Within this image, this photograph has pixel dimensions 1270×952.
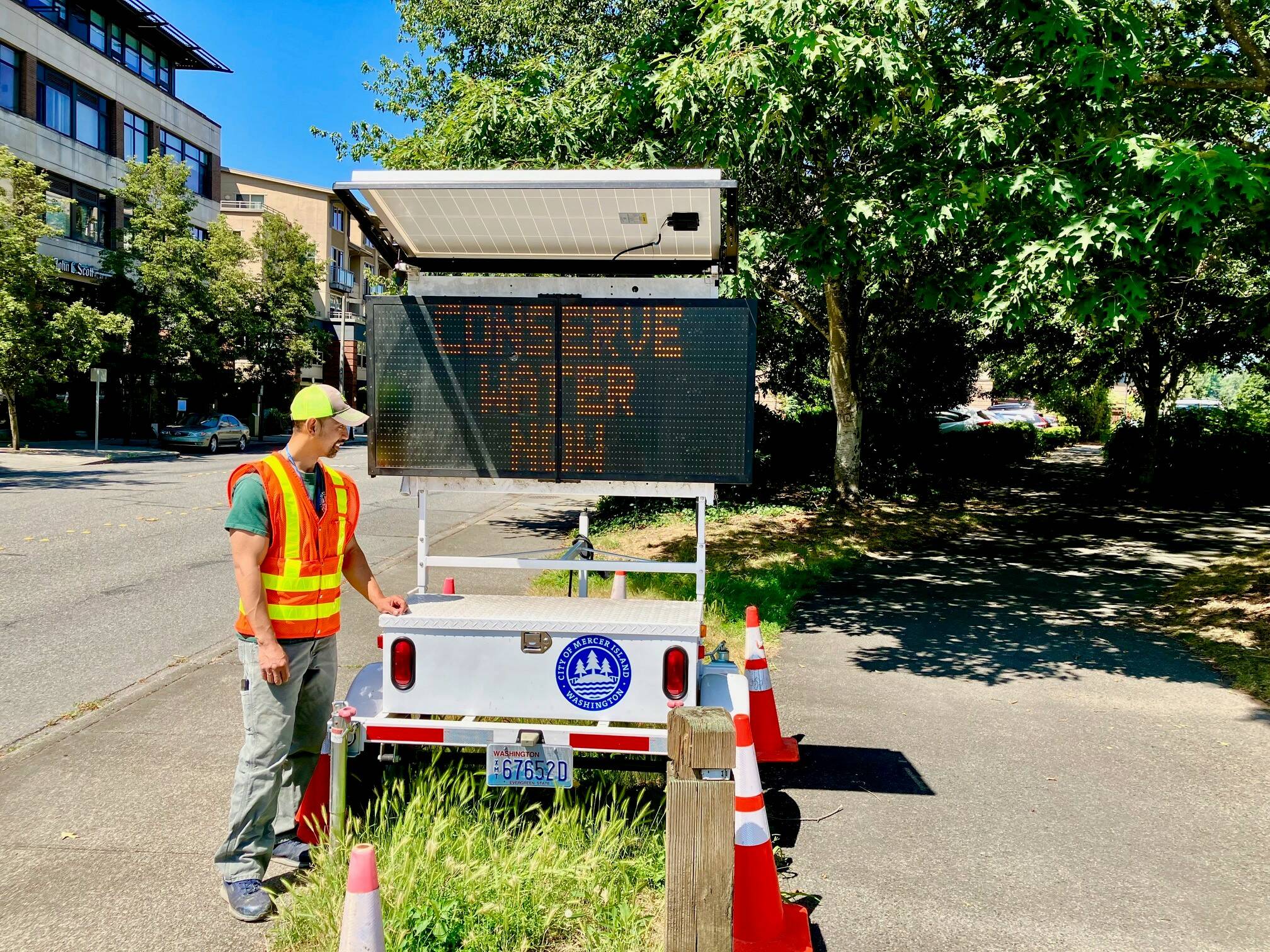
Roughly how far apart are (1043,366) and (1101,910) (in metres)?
22.8

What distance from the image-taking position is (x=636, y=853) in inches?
158

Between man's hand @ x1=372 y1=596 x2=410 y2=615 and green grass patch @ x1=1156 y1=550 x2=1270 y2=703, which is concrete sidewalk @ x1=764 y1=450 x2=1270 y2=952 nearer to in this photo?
green grass patch @ x1=1156 y1=550 x2=1270 y2=703

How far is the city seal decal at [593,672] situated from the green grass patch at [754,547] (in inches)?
118

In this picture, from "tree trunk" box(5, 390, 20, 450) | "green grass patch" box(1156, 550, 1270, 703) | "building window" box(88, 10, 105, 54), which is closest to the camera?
"green grass patch" box(1156, 550, 1270, 703)

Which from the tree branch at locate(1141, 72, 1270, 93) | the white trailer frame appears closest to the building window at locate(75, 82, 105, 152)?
the tree branch at locate(1141, 72, 1270, 93)

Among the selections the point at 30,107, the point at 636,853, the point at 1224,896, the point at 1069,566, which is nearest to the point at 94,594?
the point at 636,853

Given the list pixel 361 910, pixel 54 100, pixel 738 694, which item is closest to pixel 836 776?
pixel 738 694

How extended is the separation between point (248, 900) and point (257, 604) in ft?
3.60

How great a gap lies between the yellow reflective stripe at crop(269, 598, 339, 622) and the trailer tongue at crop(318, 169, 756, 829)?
13.4 inches

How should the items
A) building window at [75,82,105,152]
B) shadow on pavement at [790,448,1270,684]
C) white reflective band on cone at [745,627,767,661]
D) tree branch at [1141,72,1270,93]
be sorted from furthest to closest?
building window at [75,82,105,152] → tree branch at [1141,72,1270,93] → shadow on pavement at [790,448,1270,684] → white reflective band on cone at [745,627,767,661]

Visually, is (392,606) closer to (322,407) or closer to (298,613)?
(298,613)

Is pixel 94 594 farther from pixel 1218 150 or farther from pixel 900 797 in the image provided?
pixel 1218 150

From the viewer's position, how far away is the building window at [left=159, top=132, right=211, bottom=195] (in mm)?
43281

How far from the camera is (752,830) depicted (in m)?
3.55
